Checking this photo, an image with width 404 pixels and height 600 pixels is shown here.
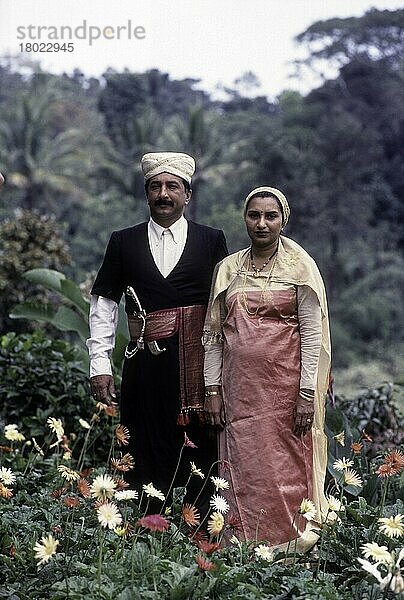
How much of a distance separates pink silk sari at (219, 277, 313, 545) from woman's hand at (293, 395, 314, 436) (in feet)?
0.13

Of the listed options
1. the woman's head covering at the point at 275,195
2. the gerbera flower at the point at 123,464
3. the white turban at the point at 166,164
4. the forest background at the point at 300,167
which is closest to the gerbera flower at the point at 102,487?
the gerbera flower at the point at 123,464

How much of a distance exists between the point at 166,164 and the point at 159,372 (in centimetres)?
81

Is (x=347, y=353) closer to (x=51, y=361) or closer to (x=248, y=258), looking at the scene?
(x=51, y=361)

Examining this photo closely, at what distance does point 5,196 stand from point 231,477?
23361 millimetres

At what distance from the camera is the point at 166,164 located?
342cm

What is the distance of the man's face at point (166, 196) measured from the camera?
11.3 feet

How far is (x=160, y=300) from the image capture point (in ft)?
11.5

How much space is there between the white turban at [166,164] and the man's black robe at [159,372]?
0.79 feet

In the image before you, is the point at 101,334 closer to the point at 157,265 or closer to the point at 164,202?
the point at 157,265

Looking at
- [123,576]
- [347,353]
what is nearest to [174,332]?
[123,576]

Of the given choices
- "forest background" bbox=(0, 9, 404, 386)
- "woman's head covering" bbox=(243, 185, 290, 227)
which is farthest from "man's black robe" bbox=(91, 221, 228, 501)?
"forest background" bbox=(0, 9, 404, 386)

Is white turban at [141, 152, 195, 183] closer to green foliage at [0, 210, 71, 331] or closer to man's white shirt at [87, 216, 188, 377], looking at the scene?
man's white shirt at [87, 216, 188, 377]

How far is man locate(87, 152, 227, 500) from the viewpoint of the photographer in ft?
11.4

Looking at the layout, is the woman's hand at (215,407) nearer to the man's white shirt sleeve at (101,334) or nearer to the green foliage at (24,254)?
the man's white shirt sleeve at (101,334)
